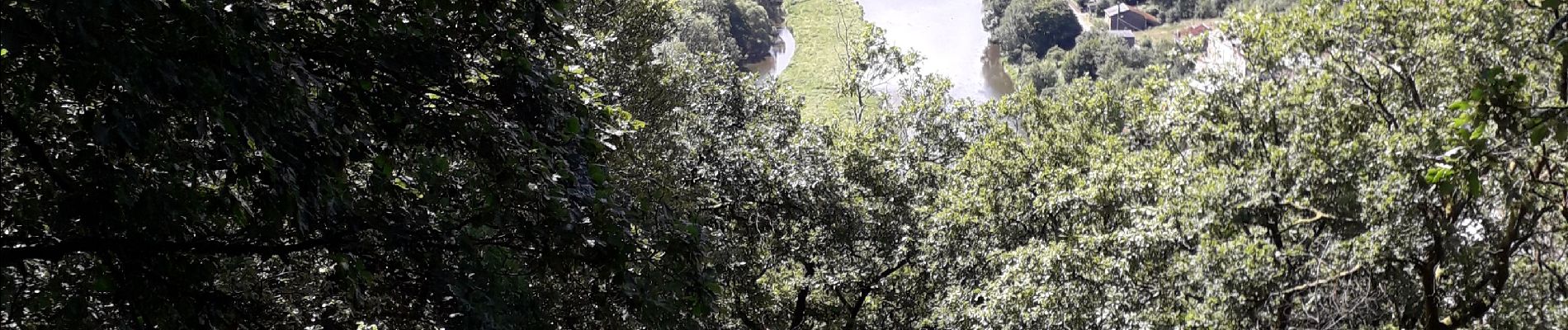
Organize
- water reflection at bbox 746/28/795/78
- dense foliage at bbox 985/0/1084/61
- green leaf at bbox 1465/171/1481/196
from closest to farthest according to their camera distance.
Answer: green leaf at bbox 1465/171/1481/196
water reflection at bbox 746/28/795/78
dense foliage at bbox 985/0/1084/61

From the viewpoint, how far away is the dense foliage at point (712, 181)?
391 centimetres

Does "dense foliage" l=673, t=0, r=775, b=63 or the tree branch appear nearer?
the tree branch

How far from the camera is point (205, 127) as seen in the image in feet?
12.1

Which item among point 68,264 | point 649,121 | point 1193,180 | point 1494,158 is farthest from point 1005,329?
point 68,264

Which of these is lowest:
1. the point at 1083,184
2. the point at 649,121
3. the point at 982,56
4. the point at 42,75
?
the point at 42,75

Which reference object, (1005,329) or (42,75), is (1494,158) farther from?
(1005,329)

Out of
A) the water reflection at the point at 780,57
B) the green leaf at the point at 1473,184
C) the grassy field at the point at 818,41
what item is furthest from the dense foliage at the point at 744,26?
the green leaf at the point at 1473,184

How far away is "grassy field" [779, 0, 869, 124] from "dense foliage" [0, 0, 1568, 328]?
1476 inches

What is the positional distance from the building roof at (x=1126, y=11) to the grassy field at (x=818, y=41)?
63.7 feet

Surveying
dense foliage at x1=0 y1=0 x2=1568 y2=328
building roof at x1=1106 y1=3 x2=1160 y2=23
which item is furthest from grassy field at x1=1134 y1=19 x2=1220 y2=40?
dense foliage at x1=0 y1=0 x2=1568 y2=328

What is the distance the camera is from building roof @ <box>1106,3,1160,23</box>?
8269 cm

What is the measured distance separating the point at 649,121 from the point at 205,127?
11092 millimetres

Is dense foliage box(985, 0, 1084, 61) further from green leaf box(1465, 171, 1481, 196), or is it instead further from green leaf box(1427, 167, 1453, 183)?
green leaf box(1465, 171, 1481, 196)

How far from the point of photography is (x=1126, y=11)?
8362cm
